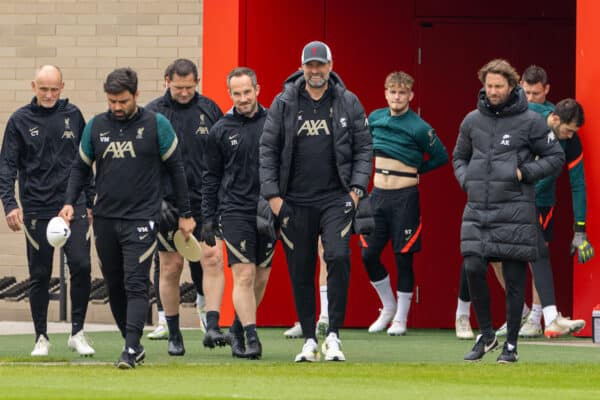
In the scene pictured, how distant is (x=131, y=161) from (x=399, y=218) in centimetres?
437

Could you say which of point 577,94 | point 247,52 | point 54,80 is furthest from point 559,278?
point 54,80

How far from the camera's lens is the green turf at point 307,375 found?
8.80 meters

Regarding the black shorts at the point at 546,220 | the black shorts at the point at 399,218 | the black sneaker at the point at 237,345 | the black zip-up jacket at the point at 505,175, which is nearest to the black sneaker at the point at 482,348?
the black zip-up jacket at the point at 505,175

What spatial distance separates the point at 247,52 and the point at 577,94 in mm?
3394

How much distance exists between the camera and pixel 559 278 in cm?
1570

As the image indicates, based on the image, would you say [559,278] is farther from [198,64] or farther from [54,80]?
[54,80]

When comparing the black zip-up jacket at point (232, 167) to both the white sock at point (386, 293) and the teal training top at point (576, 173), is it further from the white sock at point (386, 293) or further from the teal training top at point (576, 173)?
the white sock at point (386, 293)

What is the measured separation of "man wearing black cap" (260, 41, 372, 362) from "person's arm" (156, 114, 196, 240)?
519 millimetres

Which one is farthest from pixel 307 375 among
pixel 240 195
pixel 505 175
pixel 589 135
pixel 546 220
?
pixel 589 135

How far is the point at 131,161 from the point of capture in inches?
415

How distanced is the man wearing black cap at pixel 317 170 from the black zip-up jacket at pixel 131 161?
65cm

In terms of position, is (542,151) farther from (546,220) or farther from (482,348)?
(546,220)

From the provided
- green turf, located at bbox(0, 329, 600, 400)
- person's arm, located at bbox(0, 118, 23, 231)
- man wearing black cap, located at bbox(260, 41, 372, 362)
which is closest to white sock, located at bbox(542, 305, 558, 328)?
green turf, located at bbox(0, 329, 600, 400)

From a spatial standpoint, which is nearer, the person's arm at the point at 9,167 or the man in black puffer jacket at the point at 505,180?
the man in black puffer jacket at the point at 505,180
